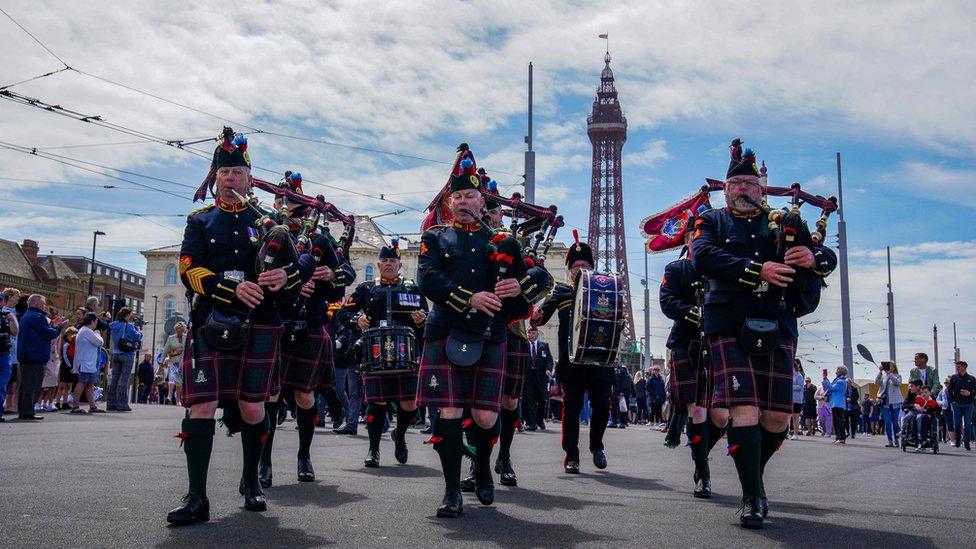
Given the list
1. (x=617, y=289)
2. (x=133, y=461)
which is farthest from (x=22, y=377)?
(x=617, y=289)

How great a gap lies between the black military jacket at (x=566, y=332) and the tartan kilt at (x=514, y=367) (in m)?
1.13

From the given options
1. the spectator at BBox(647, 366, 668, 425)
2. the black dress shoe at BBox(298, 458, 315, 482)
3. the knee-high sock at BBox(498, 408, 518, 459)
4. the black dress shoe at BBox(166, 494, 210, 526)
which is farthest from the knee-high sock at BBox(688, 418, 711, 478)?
the spectator at BBox(647, 366, 668, 425)

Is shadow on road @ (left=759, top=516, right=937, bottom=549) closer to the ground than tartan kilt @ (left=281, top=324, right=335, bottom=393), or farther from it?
closer to the ground

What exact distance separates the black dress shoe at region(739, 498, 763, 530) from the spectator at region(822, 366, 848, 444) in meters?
18.5

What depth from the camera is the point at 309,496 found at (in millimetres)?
6543

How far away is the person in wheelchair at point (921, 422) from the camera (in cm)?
1988

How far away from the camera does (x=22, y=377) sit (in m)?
15.7

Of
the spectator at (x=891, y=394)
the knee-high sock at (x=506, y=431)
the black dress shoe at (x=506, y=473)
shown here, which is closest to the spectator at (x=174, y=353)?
the knee-high sock at (x=506, y=431)

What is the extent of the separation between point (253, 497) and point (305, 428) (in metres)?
2.14

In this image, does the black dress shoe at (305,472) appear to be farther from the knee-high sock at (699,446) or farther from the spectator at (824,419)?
the spectator at (824,419)

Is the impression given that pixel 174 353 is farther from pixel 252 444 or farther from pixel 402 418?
pixel 252 444

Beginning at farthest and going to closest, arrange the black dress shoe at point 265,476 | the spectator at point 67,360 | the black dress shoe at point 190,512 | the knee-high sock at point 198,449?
the spectator at point 67,360, the black dress shoe at point 265,476, the knee-high sock at point 198,449, the black dress shoe at point 190,512

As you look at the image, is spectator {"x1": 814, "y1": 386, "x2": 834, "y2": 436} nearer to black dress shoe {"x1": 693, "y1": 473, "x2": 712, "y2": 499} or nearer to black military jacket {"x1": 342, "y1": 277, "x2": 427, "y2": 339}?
black military jacket {"x1": 342, "y1": 277, "x2": 427, "y2": 339}

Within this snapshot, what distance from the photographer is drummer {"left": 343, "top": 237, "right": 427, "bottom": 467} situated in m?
8.97
